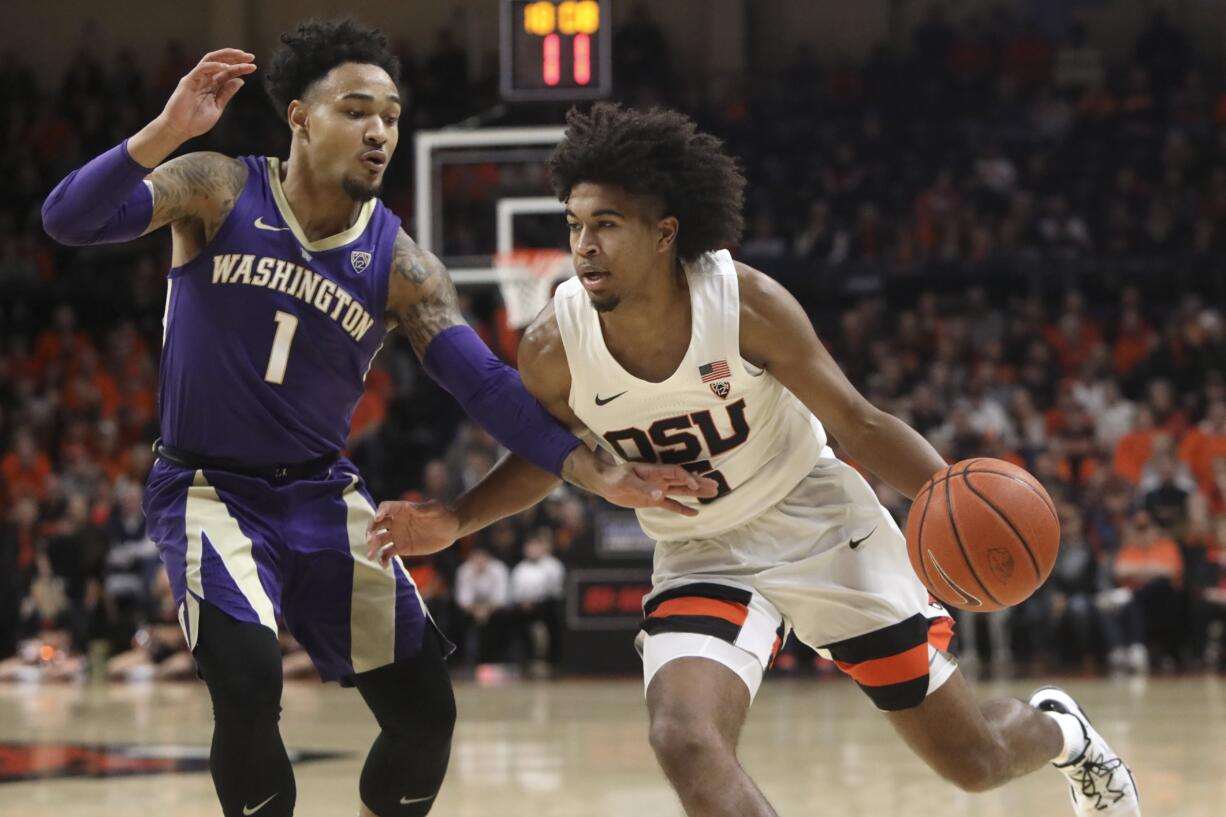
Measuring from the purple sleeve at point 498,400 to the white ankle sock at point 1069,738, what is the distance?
5.92 ft

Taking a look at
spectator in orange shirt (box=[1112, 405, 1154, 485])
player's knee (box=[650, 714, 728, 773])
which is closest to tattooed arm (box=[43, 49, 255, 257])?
player's knee (box=[650, 714, 728, 773])

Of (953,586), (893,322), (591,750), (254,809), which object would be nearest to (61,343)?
(893,322)

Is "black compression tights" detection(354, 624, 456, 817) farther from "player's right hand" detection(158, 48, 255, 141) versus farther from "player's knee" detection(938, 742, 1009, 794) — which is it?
"player's right hand" detection(158, 48, 255, 141)

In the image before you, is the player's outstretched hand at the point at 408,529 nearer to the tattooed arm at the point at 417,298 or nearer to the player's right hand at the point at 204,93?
the tattooed arm at the point at 417,298

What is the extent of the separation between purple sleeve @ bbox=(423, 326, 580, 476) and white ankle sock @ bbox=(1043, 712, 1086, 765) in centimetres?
180

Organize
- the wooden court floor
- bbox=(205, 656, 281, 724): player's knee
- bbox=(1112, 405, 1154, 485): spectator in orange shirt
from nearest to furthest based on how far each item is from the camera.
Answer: bbox=(205, 656, 281, 724): player's knee → the wooden court floor → bbox=(1112, 405, 1154, 485): spectator in orange shirt

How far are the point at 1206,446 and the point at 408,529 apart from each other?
1054cm

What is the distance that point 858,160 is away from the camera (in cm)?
1781

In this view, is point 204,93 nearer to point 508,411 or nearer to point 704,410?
point 508,411

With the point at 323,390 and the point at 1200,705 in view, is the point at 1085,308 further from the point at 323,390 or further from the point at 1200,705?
the point at 323,390

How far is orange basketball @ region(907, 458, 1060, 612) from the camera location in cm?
418

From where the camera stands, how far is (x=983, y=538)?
4176 millimetres

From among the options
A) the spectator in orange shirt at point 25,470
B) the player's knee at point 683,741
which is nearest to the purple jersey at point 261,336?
the player's knee at point 683,741

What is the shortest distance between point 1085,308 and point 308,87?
13.6m
